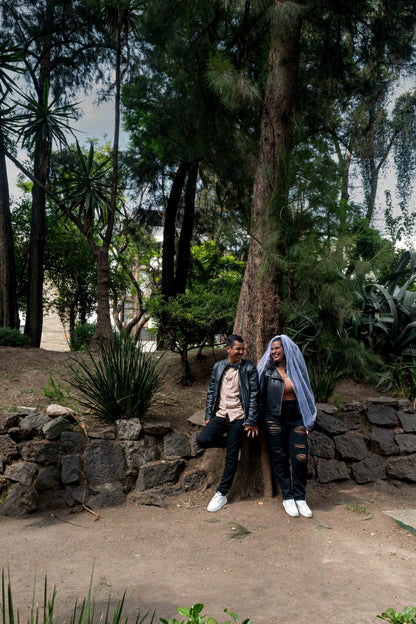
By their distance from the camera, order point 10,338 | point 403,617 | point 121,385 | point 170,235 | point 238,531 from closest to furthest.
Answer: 1. point 403,617
2. point 238,531
3. point 121,385
4. point 10,338
5. point 170,235

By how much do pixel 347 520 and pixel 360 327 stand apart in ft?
11.6

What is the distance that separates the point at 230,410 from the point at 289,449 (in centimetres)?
70

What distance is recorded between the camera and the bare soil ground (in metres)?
3.32

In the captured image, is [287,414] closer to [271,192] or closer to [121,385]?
[121,385]

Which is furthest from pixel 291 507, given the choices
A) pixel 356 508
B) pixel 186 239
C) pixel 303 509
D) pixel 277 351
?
pixel 186 239

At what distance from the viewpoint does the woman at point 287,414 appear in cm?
→ 502

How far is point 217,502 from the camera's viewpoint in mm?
5109

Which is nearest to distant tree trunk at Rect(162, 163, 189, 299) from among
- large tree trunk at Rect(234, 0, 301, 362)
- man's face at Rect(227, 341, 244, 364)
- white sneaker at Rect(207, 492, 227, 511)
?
large tree trunk at Rect(234, 0, 301, 362)

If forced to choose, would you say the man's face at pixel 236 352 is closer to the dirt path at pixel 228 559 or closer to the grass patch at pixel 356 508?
the dirt path at pixel 228 559

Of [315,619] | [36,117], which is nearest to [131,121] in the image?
[36,117]

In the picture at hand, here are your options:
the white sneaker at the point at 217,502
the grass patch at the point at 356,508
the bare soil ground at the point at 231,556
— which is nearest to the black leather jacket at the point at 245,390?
the white sneaker at the point at 217,502

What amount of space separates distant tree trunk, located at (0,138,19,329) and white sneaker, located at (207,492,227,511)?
779 cm

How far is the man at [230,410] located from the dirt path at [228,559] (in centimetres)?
45

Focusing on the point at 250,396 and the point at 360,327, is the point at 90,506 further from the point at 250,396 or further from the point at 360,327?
the point at 360,327
